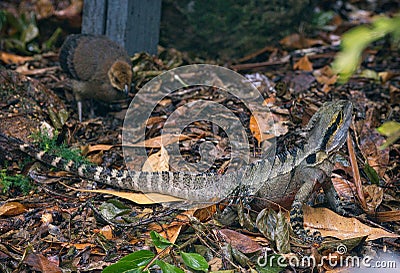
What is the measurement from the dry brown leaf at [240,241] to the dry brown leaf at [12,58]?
4.09 meters

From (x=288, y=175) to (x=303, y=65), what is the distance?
2.85m

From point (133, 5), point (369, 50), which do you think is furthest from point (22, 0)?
point (369, 50)

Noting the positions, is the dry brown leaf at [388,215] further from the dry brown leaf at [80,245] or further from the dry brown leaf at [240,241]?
the dry brown leaf at [80,245]

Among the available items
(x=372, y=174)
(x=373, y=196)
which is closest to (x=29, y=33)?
(x=372, y=174)

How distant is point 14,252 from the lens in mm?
3336

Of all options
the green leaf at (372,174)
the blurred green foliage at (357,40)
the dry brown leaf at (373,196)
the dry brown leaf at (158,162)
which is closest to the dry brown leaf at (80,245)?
the dry brown leaf at (158,162)

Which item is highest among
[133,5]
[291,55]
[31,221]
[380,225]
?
[133,5]

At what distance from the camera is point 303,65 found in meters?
6.36

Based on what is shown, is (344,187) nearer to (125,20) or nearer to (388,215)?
(388,215)

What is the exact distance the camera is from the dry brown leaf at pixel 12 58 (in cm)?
652

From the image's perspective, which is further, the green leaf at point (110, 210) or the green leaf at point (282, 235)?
the green leaf at point (110, 210)

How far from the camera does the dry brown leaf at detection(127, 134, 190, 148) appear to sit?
4.70m

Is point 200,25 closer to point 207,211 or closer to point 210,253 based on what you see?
point 207,211

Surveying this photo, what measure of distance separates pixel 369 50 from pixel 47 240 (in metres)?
4.92
